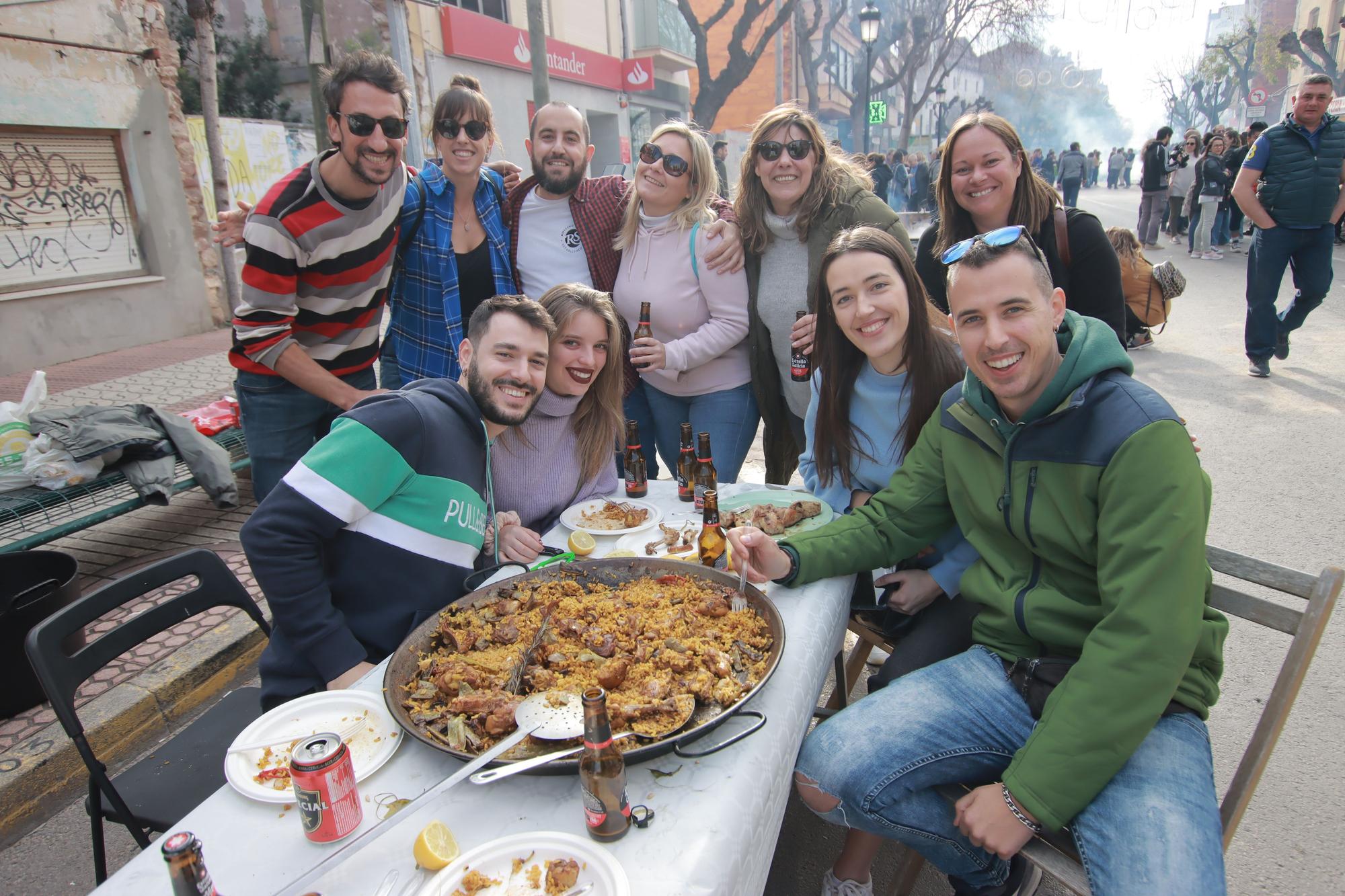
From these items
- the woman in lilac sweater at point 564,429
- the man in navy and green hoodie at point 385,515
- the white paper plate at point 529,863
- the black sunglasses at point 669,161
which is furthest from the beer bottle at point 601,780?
the black sunglasses at point 669,161

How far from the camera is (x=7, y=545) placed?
4.41 metres

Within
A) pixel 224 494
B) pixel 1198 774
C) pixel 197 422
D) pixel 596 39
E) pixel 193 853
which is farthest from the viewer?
pixel 596 39

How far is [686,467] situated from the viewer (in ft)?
11.0

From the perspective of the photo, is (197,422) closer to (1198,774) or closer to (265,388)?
(265,388)

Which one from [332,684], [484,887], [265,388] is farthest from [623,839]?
[265,388]

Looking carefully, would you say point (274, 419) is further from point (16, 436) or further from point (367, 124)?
point (16, 436)

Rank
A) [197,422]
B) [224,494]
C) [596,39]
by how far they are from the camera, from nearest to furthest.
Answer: [224,494] → [197,422] → [596,39]

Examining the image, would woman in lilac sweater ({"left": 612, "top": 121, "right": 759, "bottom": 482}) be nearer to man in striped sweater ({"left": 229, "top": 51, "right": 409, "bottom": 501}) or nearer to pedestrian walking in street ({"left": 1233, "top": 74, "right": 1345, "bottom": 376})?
man in striped sweater ({"left": 229, "top": 51, "right": 409, "bottom": 501})

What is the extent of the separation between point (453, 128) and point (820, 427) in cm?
234

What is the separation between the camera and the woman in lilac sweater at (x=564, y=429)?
303 cm

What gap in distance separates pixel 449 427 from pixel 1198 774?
218cm

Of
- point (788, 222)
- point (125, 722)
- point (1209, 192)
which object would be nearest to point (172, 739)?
point (125, 722)

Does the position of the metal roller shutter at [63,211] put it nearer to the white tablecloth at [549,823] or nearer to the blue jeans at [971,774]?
the white tablecloth at [549,823]

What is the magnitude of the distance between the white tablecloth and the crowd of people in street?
1.64 feet
